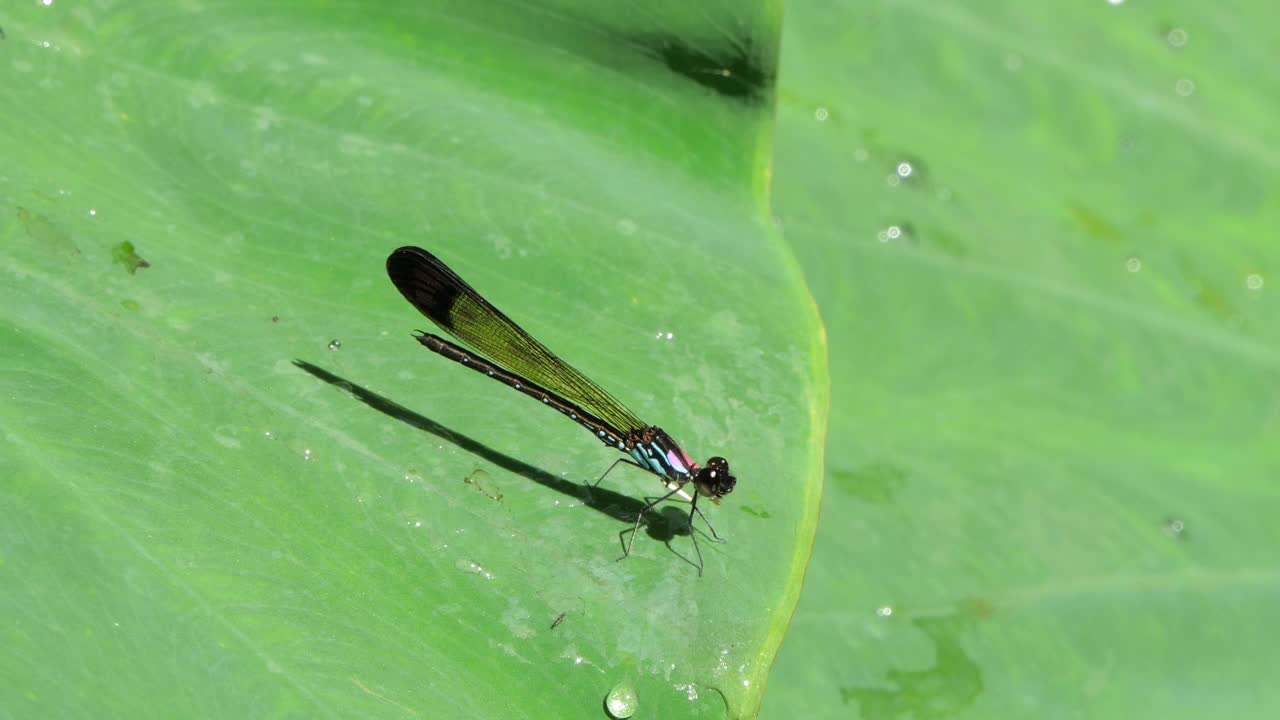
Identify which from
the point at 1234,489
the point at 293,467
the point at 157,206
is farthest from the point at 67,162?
the point at 1234,489

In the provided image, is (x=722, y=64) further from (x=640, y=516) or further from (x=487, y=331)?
(x=640, y=516)

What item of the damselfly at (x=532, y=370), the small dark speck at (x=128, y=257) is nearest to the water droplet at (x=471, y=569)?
the damselfly at (x=532, y=370)

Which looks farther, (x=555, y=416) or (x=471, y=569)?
(x=555, y=416)

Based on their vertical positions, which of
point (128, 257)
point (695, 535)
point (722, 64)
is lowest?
point (695, 535)

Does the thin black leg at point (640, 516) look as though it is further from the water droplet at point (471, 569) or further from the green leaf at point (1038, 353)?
the green leaf at point (1038, 353)

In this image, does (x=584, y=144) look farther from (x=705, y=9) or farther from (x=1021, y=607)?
(x=1021, y=607)

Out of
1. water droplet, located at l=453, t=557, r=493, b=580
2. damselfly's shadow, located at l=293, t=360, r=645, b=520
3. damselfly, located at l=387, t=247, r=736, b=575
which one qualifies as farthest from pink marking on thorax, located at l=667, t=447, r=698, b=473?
water droplet, located at l=453, t=557, r=493, b=580

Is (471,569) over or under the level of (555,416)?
under

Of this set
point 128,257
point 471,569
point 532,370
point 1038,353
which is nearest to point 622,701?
point 471,569
